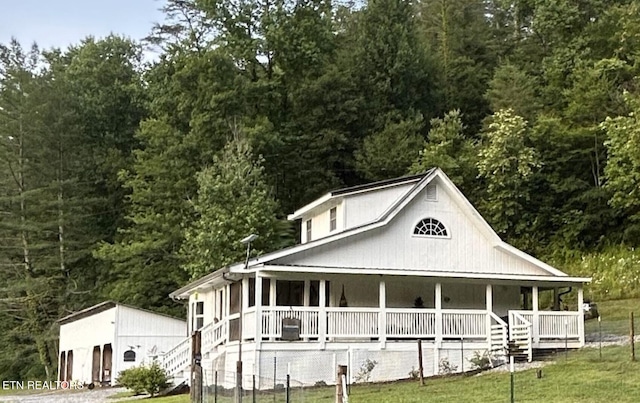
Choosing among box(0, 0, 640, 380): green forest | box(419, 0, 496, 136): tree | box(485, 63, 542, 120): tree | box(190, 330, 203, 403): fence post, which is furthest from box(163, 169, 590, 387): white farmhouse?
box(419, 0, 496, 136): tree

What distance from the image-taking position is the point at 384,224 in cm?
2378

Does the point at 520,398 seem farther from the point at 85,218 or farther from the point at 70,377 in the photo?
the point at 85,218

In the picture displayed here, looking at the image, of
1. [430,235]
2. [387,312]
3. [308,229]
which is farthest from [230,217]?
[387,312]

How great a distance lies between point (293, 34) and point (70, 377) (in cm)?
2154

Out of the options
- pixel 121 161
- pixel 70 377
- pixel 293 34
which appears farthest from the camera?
pixel 121 161

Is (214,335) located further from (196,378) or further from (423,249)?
(196,378)

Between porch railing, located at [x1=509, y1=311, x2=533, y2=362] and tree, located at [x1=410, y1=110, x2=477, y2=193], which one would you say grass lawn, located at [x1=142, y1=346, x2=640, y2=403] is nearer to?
porch railing, located at [x1=509, y1=311, x2=533, y2=362]

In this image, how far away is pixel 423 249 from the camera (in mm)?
24344

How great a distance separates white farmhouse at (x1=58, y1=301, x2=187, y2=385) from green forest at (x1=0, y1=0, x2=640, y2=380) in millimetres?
4275

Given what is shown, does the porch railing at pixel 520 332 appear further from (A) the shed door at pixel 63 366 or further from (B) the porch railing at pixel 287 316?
(A) the shed door at pixel 63 366

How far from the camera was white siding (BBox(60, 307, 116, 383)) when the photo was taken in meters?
33.7

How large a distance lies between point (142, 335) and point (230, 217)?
696 centimetres

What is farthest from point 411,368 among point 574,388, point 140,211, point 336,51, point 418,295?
point 336,51

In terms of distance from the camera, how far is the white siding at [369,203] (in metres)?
25.8
